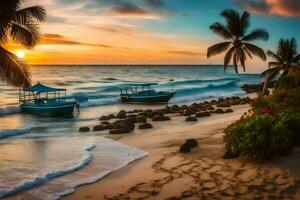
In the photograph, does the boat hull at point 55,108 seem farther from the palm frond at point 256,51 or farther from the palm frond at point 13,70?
the palm frond at point 13,70

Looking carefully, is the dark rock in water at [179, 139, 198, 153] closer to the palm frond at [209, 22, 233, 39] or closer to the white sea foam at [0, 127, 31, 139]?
the white sea foam at [0, 127, 31, 139]

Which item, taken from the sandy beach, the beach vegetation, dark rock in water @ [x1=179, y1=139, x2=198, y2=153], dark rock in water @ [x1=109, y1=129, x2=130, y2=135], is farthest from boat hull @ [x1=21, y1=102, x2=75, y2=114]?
the beach vegetation

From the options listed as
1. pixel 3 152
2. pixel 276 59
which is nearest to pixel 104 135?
pixel 3 152

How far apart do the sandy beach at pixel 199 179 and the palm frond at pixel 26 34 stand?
351 inches

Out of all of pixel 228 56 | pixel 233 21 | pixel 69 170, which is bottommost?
pixel 69 170

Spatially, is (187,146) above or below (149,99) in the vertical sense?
below

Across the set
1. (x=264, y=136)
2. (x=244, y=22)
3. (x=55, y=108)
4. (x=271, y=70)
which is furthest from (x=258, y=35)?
(x=264, y=136)

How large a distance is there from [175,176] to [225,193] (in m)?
2.05

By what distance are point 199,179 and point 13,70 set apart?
10763 millimetres

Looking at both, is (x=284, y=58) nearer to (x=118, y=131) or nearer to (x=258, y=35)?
(x=258, y=35)

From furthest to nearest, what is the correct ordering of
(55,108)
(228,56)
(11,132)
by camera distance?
(228,56)
(55,108)
(11,132)

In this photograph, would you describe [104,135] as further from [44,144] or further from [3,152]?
[3,152]

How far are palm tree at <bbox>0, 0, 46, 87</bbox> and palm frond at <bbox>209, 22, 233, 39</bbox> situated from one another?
28.2 metres

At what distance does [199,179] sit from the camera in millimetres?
10945
